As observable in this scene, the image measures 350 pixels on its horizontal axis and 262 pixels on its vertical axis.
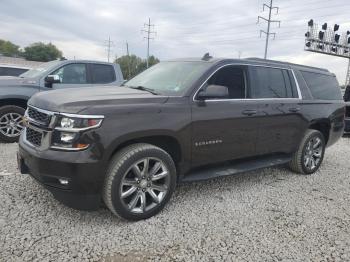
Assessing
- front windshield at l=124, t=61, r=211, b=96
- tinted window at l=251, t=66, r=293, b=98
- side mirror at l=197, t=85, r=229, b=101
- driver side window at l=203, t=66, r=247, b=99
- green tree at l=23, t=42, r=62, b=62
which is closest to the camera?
side mirror at l=197, t=85, r=229, b=101

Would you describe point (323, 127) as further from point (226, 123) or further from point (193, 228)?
point (193, 228)

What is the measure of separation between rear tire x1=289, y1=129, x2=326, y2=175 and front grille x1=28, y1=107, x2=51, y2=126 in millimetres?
3987

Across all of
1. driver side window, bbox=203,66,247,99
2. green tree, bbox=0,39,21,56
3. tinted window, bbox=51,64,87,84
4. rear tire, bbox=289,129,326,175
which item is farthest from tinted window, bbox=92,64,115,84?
green tree, bbox=0,39,21,56

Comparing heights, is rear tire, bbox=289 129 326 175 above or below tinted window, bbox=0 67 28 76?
below

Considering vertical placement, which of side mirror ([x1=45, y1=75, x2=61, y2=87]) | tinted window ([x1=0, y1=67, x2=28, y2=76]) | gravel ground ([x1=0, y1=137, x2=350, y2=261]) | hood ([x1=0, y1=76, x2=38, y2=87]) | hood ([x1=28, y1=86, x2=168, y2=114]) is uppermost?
tinted window ([x1=0, y1=67, x2=28, y2=76])

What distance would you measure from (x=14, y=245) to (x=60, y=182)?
66 centimetres

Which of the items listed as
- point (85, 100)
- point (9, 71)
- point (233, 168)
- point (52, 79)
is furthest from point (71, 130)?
point (9, 71)

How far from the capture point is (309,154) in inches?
223

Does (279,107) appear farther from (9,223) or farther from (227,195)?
(9,223)

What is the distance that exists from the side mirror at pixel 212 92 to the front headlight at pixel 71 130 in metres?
1.33

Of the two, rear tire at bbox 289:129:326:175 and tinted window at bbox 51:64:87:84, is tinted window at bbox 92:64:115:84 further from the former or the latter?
rear tire at bbox 289:129:326:175

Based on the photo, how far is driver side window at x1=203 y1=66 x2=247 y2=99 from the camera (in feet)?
13.5

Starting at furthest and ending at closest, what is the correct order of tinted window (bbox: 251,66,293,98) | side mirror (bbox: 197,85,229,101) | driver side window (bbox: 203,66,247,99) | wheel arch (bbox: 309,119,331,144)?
1. wheel arch (bbox: 309,119,331,144)
2. tinted window (bbox: 251,66,293,98)
3. driver side window (bbox: 203,66,247,99)
4. side mirror (bbox: 197,85,229,101)

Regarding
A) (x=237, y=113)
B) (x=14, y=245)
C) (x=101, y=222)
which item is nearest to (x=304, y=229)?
(x=237, y=113)
